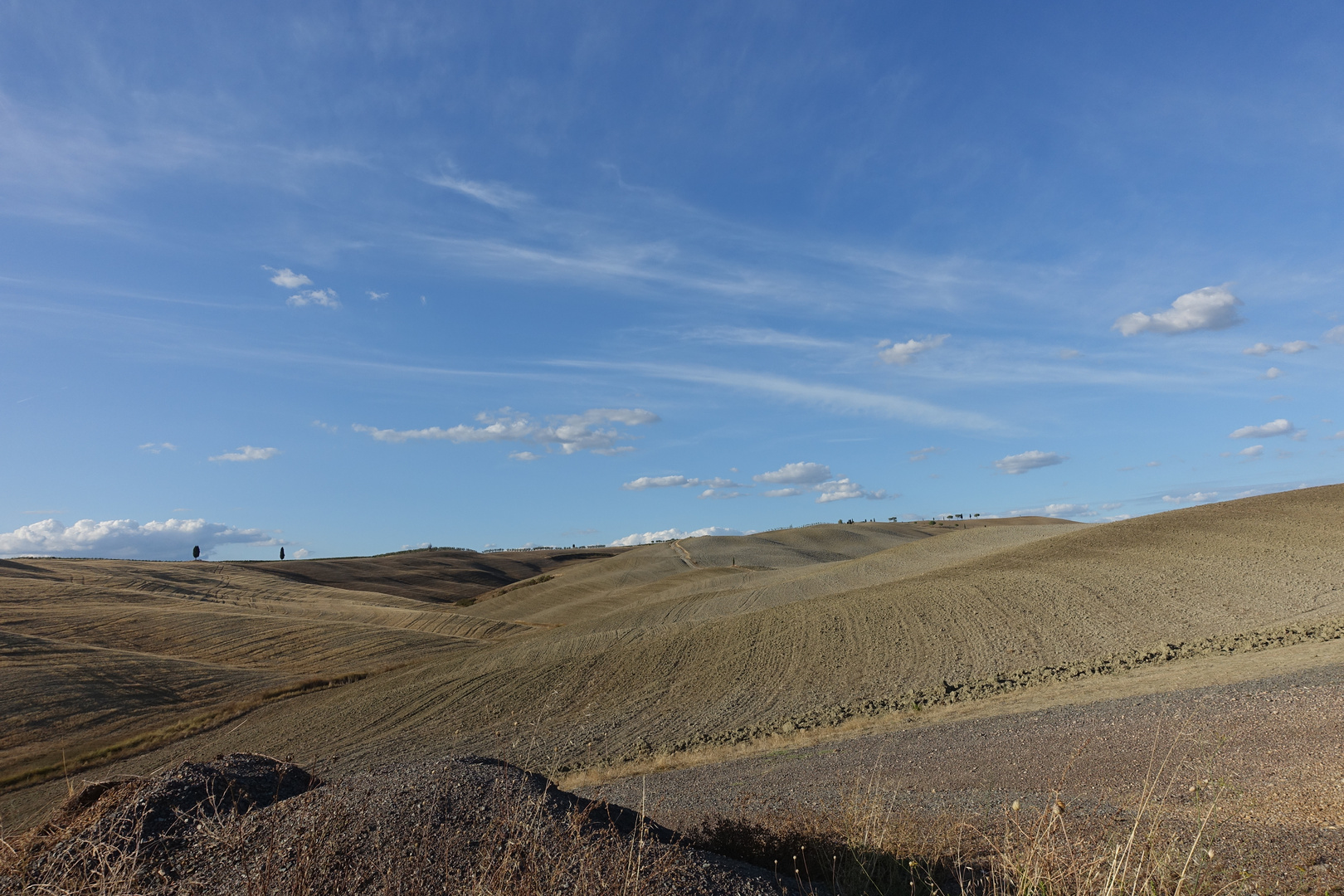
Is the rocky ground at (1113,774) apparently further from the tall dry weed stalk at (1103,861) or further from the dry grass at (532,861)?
the dry grass at (532,861)

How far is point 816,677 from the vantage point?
28.3m

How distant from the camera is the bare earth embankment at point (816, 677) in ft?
45.3

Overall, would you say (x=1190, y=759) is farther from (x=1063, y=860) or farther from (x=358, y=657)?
(x=358, y=657)

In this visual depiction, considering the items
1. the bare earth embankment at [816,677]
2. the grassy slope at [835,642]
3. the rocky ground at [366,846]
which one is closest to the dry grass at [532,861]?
the rocky ground at [366,846]

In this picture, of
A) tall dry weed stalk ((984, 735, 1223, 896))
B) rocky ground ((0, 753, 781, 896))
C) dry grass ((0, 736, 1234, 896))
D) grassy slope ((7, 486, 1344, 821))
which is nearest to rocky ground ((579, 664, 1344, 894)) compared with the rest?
tall dry weed stalk ((984, 735, 1223, 896))

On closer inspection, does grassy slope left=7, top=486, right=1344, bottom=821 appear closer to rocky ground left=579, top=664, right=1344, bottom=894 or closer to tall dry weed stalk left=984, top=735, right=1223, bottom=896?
rocky ground left=579, top=664, right=1344, bottom=894

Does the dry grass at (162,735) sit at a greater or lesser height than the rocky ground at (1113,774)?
lesser

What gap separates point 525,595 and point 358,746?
57.9 meters

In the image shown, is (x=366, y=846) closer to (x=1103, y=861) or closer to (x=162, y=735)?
(x=1103, y=861)

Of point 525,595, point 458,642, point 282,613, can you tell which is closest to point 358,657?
point 458,642

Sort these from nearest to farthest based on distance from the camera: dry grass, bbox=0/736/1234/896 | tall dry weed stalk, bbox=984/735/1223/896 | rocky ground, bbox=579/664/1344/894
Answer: tall dry weed stalk, bbox=984/735/1223/896, dry grass, bbox=0/736/1234/896, rocky ground, bbox=579/664/1344/894

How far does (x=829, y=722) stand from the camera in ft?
73.1

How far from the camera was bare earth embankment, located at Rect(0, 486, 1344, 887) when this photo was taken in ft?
45.3

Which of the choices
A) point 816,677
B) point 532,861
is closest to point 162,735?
point 816,677
